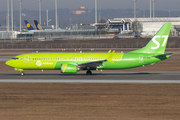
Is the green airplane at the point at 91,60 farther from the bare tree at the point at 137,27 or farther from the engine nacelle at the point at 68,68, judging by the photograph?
the bare tree at the point at 137,27

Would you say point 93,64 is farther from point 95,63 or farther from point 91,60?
point 91,60

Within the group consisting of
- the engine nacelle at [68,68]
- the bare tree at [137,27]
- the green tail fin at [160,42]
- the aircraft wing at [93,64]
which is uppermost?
the bare tree at [137,27]

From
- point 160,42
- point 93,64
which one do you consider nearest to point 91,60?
point 93,64

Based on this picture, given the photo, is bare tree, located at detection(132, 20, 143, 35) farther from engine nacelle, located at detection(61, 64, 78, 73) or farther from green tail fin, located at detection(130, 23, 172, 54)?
engine nacelle, located at detection(61, 64, 78, 73)

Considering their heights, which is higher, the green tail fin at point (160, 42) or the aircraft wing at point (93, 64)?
the green tail fin at point (160, 42)

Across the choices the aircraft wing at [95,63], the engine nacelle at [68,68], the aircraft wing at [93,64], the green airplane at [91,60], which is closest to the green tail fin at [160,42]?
the green airplane at [91,60]

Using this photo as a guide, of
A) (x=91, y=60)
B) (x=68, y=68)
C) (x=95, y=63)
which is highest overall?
(x=91, y=60)

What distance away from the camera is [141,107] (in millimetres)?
24750

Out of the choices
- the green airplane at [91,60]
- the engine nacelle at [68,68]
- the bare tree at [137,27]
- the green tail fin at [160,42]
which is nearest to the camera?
the engine nacelle at [68,68]

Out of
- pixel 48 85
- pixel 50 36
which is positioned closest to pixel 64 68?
pixel 48 85

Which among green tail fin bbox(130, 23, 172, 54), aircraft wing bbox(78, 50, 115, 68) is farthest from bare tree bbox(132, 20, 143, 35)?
aircraft wing bbox(78, 50, 115, 68)

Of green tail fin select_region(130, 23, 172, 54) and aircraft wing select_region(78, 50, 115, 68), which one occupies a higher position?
green tail fin select_region(130, 23, 172, 54)

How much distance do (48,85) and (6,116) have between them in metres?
13.1

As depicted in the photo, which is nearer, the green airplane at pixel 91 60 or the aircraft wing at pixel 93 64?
the aircraft wing at pixel 93 64
